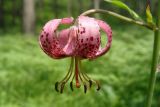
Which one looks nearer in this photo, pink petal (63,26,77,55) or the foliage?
pink petal (63,26,77,55)

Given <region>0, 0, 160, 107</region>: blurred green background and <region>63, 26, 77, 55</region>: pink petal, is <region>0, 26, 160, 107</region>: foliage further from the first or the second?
<region>63, 26, 77, 55</region>: pink petal

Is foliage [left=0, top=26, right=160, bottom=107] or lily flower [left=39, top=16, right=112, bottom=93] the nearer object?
lily flower [left=39, top=16, right=112, bottom=93]

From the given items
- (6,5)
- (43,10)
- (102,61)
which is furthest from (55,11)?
(102,61)

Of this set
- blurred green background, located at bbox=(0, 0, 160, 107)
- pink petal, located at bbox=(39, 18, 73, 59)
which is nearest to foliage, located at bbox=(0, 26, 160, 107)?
blurred green background, located at bbox=(0, 0, 160, 107)

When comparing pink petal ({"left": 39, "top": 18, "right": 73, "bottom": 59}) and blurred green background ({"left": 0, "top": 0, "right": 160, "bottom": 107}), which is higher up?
pink petal ({"left": 39, "top": 18, "right": 73, "bottom": 59})

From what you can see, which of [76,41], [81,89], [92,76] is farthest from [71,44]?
[92,76]

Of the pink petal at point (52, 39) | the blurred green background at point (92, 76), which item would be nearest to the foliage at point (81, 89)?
the blurred green background at point (92, 76)

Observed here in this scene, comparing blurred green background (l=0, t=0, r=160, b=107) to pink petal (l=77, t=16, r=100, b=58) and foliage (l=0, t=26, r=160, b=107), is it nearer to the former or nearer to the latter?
foliage (l=0, t=26, r=160, b=107)

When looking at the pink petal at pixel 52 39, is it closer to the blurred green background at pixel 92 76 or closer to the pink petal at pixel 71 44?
the pink petal at pixel 71 44
